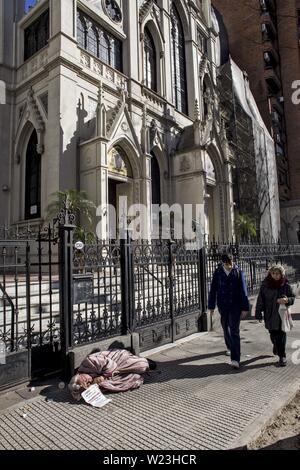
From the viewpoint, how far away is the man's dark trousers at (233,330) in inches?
219

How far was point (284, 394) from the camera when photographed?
14.4ft

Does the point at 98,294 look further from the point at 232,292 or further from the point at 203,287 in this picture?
the point at 203,287

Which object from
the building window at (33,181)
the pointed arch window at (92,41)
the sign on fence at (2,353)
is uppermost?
the pointed arch window at (92,41)

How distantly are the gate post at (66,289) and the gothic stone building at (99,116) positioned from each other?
8.71 metres

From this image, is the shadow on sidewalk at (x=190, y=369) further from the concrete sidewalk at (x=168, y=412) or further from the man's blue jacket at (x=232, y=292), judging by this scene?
the man's blue jacket at (x=232, y=292)

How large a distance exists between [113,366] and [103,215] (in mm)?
9518

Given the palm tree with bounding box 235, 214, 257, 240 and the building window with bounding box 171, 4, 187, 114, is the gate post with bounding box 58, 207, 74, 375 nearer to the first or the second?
the building window with bounding box 171, 4, 187, 114

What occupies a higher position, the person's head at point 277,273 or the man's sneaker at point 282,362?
the person's head at point 277,273

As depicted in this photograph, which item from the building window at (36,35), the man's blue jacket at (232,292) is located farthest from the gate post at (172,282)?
the building window at (36,35)

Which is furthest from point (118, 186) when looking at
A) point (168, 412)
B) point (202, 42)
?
point (202, 42)

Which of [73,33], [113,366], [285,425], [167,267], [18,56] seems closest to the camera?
[285,425]

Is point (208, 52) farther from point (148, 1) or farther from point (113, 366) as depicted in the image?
point (113, 366)

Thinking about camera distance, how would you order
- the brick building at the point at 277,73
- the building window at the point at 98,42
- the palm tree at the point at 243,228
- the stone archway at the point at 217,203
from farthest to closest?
the brick building at the point at 277,73, the palm tree at the point at 243,228, the stone archway at the point at 217,203, the building window at the point at 98,42

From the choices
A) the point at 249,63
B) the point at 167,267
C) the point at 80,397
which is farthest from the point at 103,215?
the point at 249,63
